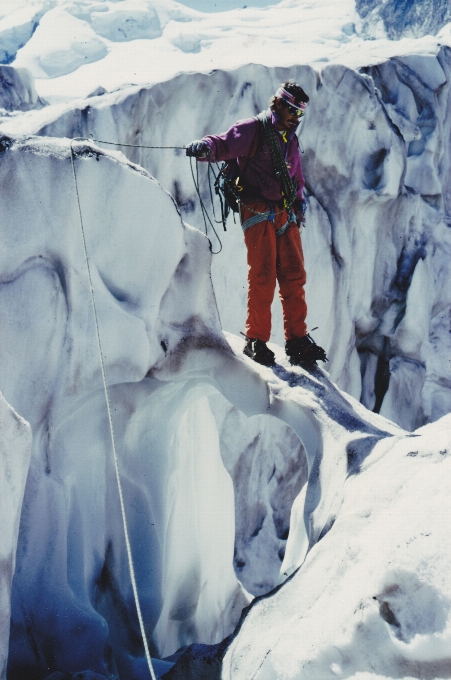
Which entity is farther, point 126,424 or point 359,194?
point 359,194

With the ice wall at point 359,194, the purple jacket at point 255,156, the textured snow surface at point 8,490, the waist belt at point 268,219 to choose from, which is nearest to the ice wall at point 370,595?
the textured snow surface at point 8,490

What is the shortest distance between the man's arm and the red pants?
0.28 metres

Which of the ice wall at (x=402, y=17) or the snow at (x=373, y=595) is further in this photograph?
the ice wall at (x=402, y=17)

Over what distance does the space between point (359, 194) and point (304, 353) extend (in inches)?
139

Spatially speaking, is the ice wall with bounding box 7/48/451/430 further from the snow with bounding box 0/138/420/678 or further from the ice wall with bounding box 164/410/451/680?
the ice wall with bounding box 164/410/451/680

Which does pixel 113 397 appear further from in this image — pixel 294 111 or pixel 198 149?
pixel 294 111

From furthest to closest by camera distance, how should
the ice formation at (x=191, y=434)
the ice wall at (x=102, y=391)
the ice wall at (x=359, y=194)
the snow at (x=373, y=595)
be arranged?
1. the ice wall at (x=359, y=194)
2. the ice wall at (x=102, y=391)
3. the ice formation at (x=191, y=434)
4. the snow at (x=373, y=595)

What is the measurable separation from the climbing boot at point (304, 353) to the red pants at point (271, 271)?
0.12 ft

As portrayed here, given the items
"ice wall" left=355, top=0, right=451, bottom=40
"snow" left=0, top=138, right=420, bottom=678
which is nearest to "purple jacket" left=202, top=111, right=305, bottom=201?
"snow" left=0, top=138, right=420, bottom=678

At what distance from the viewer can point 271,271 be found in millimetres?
3412

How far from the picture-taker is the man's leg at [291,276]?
3473 mm

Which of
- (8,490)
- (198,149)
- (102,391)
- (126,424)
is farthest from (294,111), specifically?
(8,490)

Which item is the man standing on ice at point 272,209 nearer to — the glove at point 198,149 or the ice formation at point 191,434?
the glove at point 198,149

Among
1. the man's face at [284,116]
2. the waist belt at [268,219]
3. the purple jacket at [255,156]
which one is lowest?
the waist belt at [268,219]
